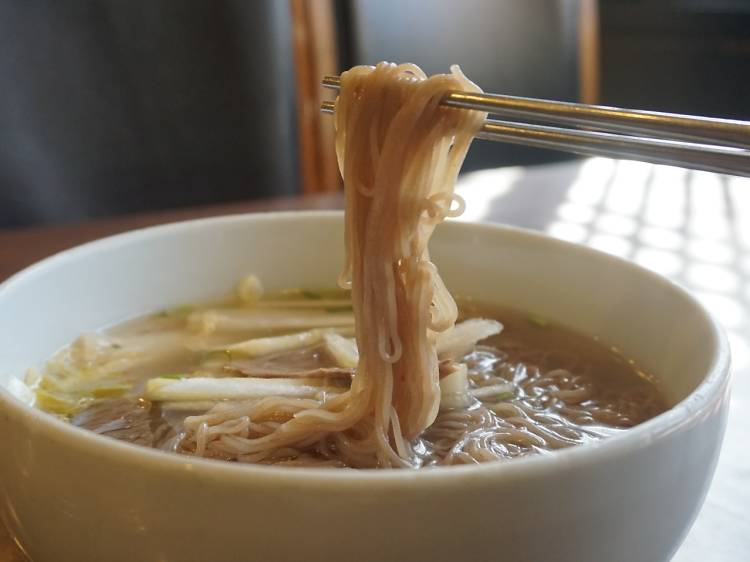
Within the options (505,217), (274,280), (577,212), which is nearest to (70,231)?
(274,280)

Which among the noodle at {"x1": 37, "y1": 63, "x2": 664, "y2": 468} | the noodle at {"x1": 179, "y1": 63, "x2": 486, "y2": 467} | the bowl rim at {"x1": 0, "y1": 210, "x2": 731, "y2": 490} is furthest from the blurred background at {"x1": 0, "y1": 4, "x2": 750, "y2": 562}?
the bowl rim at {"x1": 0, "y1": 210, "x2": 731, "y2": 490}

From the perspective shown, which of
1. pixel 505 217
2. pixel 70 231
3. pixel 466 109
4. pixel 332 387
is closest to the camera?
pixel 466 109

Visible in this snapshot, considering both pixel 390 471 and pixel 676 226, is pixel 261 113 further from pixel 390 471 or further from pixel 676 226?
pixel 390 471

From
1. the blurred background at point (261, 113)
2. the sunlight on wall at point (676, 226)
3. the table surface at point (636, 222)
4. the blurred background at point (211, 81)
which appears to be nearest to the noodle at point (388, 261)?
the table surface at point (636, 222)

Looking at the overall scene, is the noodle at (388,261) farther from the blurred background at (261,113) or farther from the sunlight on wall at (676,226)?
the blurred background at (261,113)

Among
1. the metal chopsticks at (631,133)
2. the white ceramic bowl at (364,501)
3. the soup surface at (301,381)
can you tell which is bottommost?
the soup surface at (301,381)

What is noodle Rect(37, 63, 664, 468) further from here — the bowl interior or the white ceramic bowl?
the white ceramic bowl

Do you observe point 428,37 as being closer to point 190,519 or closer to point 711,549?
point 711,549
